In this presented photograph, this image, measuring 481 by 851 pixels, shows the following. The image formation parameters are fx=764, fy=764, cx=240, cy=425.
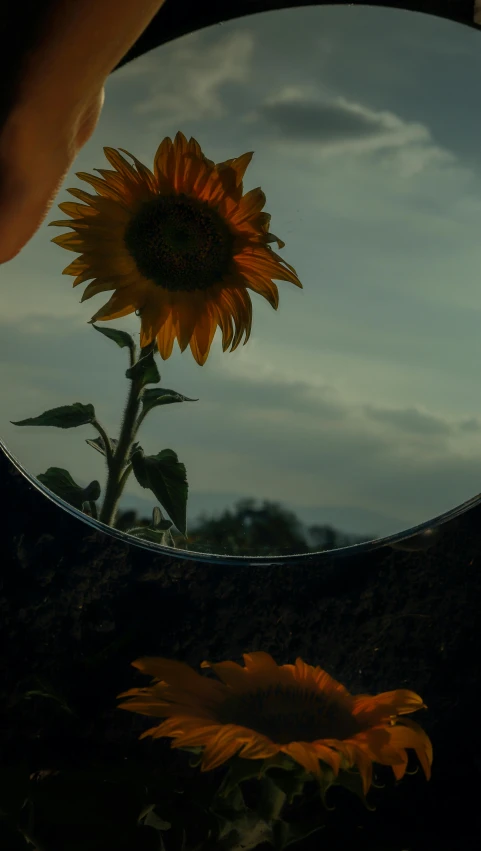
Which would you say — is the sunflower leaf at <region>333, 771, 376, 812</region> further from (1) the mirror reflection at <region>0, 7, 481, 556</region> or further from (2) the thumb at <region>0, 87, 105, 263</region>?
(2) the thumb at <region>0, 87, 105, 263</region>

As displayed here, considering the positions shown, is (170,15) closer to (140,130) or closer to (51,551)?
(140,130)

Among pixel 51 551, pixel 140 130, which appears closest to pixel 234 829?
pixel 51 551

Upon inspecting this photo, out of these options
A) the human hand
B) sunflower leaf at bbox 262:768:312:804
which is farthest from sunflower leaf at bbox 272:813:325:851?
the human hand

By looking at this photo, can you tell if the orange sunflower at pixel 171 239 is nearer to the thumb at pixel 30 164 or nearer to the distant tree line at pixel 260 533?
the distant tree line at pixel 260 533

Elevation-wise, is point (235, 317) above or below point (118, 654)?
above

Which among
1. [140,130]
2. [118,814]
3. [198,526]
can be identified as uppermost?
[140,130]

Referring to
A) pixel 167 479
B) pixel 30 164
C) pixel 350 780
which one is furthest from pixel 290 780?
pixel 30 164

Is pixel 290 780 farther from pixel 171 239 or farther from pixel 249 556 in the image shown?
pixel 171 239
